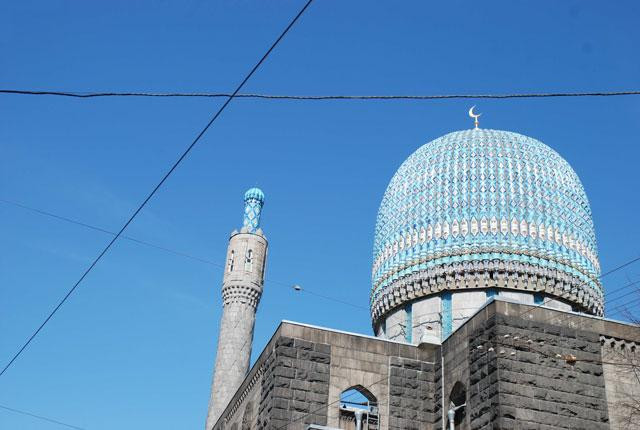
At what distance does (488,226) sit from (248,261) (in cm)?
1844

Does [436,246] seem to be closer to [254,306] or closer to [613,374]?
[613,374]

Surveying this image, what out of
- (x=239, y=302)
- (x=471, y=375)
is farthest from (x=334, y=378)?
(x=239, y=302)

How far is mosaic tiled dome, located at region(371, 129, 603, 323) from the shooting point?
65.3 feet

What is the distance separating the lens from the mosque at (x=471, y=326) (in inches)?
568

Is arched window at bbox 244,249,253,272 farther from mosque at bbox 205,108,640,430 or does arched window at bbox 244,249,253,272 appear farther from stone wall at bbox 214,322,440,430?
stone wall at bbox 214,322,440,430

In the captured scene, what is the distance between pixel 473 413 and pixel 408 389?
86.9 inches

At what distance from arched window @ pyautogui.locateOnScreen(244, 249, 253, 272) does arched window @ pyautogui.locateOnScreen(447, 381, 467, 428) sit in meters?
21.5

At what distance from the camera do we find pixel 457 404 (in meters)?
15.6

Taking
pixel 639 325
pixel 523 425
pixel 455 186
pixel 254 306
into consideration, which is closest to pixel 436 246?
pixel 455 186

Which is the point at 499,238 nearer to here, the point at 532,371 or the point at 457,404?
the point at 457,404

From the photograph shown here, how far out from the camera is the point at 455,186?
68.8ft

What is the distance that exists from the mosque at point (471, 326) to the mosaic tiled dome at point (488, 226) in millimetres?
35

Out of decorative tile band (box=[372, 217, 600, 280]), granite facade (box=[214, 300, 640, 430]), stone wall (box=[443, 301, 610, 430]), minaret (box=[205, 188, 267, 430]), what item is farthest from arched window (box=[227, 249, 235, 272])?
stone wall (box=[443, 301, 610, 430])

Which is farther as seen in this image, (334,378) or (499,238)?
(499,238)
